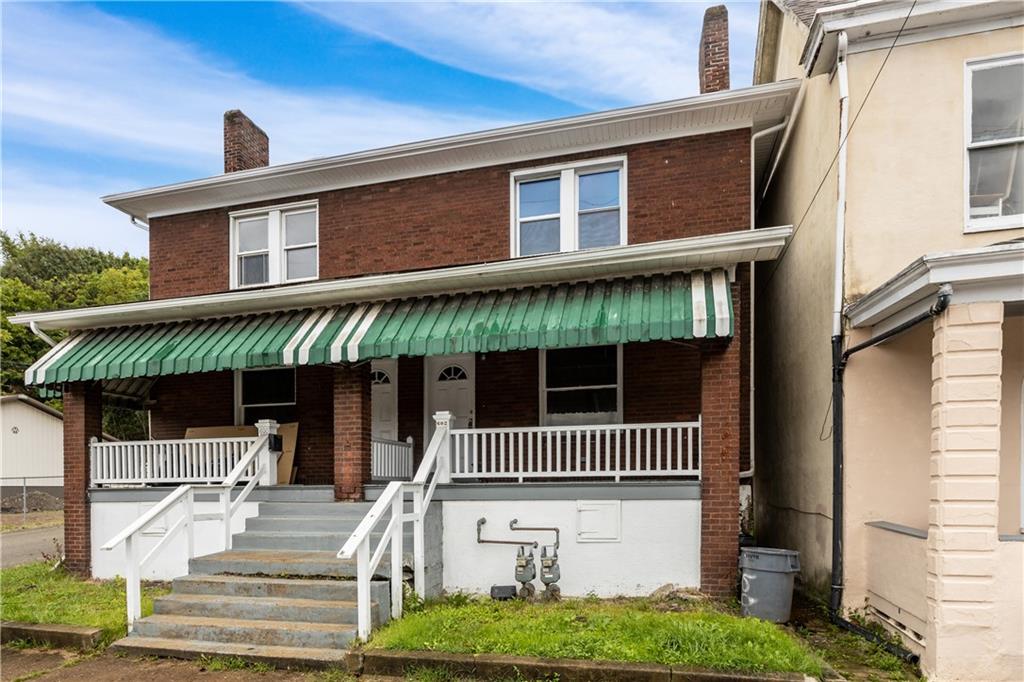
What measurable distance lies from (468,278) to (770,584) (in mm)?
5052

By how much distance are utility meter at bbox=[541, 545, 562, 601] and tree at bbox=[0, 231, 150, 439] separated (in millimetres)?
27865

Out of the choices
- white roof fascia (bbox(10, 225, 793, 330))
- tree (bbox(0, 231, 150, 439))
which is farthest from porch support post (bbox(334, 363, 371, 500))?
tree (bbox(0, 231, 150, 439))

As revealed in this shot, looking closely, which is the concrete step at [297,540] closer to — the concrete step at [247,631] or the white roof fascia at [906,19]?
the concrete step at [247,631]

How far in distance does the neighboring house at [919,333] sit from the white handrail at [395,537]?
15.3 ft

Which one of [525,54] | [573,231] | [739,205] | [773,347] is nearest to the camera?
[739,205]

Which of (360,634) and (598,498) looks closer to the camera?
(360,634)

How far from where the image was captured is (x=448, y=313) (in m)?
8.04

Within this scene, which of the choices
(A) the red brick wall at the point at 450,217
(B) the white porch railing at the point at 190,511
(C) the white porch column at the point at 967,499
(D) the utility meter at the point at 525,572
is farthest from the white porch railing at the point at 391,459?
(C) the white porch column at the point at 967,499

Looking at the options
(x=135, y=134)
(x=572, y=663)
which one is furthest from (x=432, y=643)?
(x=135, y=134)

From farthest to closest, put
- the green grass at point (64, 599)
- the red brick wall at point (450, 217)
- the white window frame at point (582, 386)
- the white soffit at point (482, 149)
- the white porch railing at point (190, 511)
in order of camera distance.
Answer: the white window frame at point (582, 386)
the red brick wall at point (450, 217)
the white soffit at point (482, 149)
the green grass at point (64, 599)
the white porch railing at point (190, 511)

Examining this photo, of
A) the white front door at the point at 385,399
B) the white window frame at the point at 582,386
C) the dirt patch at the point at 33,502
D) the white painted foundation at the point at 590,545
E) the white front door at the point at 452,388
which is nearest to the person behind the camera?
the white painted foundation at the point at 590,545

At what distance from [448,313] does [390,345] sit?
898 millimetres

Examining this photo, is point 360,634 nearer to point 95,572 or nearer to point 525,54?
point 95,572

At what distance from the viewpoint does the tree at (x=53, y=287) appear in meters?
32.4
